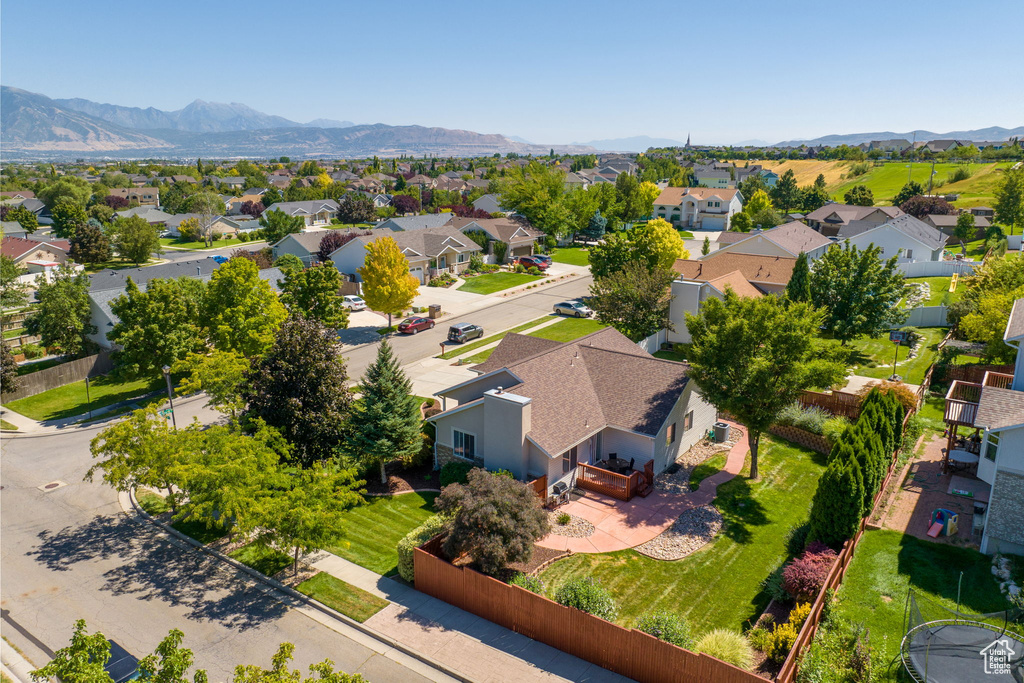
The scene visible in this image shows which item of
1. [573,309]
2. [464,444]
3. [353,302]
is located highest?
[464,444]

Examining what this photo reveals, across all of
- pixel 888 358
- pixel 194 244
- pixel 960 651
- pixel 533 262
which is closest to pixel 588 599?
pixel 960 651

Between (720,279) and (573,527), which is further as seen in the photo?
(720,279)

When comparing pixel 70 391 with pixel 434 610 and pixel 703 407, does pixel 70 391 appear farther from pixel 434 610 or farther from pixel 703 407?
pixel 703 407

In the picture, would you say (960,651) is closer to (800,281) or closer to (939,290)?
(800,281)

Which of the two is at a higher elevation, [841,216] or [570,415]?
[841,216]

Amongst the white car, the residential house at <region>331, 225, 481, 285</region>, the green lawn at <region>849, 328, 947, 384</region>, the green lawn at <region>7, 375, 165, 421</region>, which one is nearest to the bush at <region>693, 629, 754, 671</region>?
the green lawn at <region>849, 328, 947, 384</region>

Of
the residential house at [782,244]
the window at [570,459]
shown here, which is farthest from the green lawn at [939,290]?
the window at [570,459]

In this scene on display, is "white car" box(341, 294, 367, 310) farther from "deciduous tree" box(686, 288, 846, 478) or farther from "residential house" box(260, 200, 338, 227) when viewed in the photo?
"residential house" box(260, 200, 338, 227)
